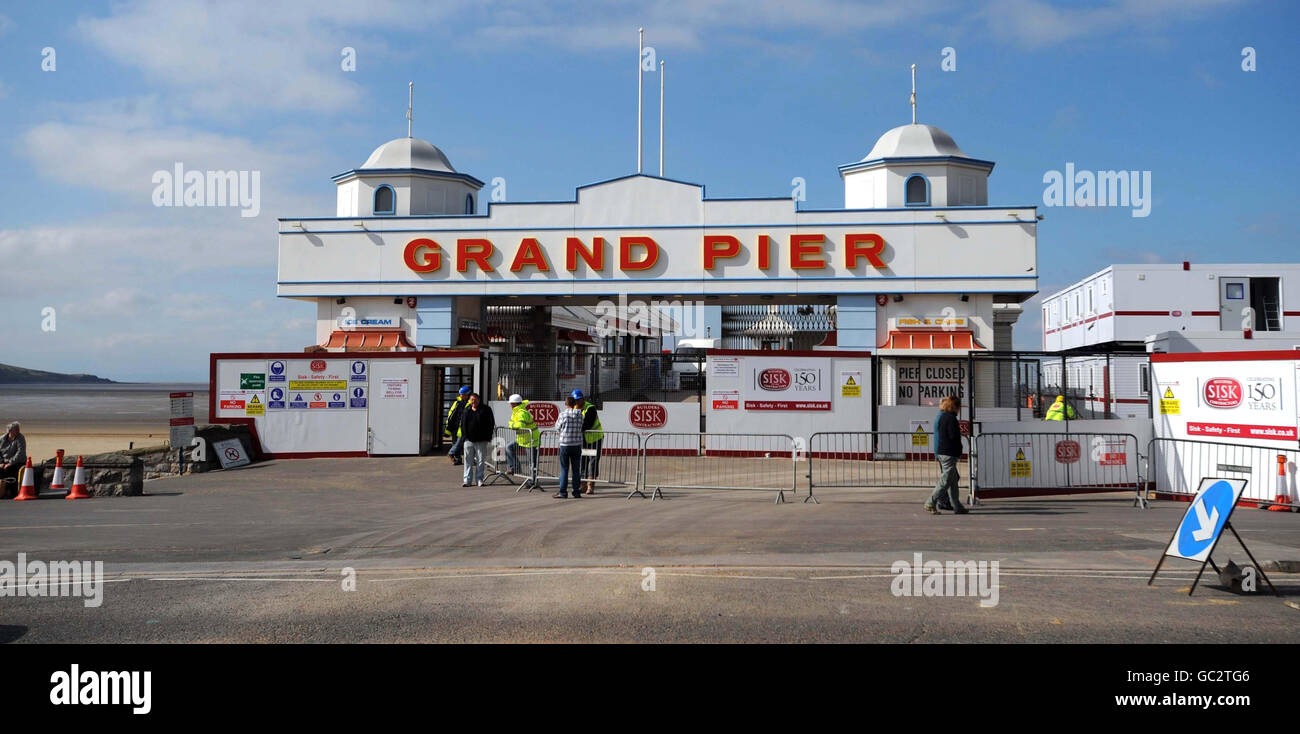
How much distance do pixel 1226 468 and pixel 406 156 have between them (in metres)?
24.7

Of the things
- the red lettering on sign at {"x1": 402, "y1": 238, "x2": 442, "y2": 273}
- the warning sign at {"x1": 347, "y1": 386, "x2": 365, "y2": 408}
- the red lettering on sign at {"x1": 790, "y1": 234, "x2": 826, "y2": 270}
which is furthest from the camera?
the red lettering on sign at {"x1": 402, "y1": 238, "x2": 442, "y2": 273}

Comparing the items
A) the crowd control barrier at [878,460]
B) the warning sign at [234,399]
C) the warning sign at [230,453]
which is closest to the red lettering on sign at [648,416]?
the crowd control barrier at [878,460]

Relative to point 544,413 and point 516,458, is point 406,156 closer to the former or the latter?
point 544,413

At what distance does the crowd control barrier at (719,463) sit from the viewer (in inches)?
639

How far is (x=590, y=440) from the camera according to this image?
1520cm

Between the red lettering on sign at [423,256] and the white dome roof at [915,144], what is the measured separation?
46.8 feet

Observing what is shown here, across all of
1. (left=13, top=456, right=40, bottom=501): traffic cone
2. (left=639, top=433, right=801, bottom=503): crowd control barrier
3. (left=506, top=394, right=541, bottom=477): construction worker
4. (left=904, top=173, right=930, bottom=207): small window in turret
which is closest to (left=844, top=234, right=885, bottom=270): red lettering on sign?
(left=904, top=173, right=930, bottom=207): small window in turret

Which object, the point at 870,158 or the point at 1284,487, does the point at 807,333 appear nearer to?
the point at 870,158

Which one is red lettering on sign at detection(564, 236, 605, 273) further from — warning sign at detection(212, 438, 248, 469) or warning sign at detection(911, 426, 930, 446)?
warning sign at detection(911, 426, 930, 446)

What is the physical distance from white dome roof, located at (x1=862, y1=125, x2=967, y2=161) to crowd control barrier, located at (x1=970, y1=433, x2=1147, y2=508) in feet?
46.0

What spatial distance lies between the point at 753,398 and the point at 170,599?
1513 cm
